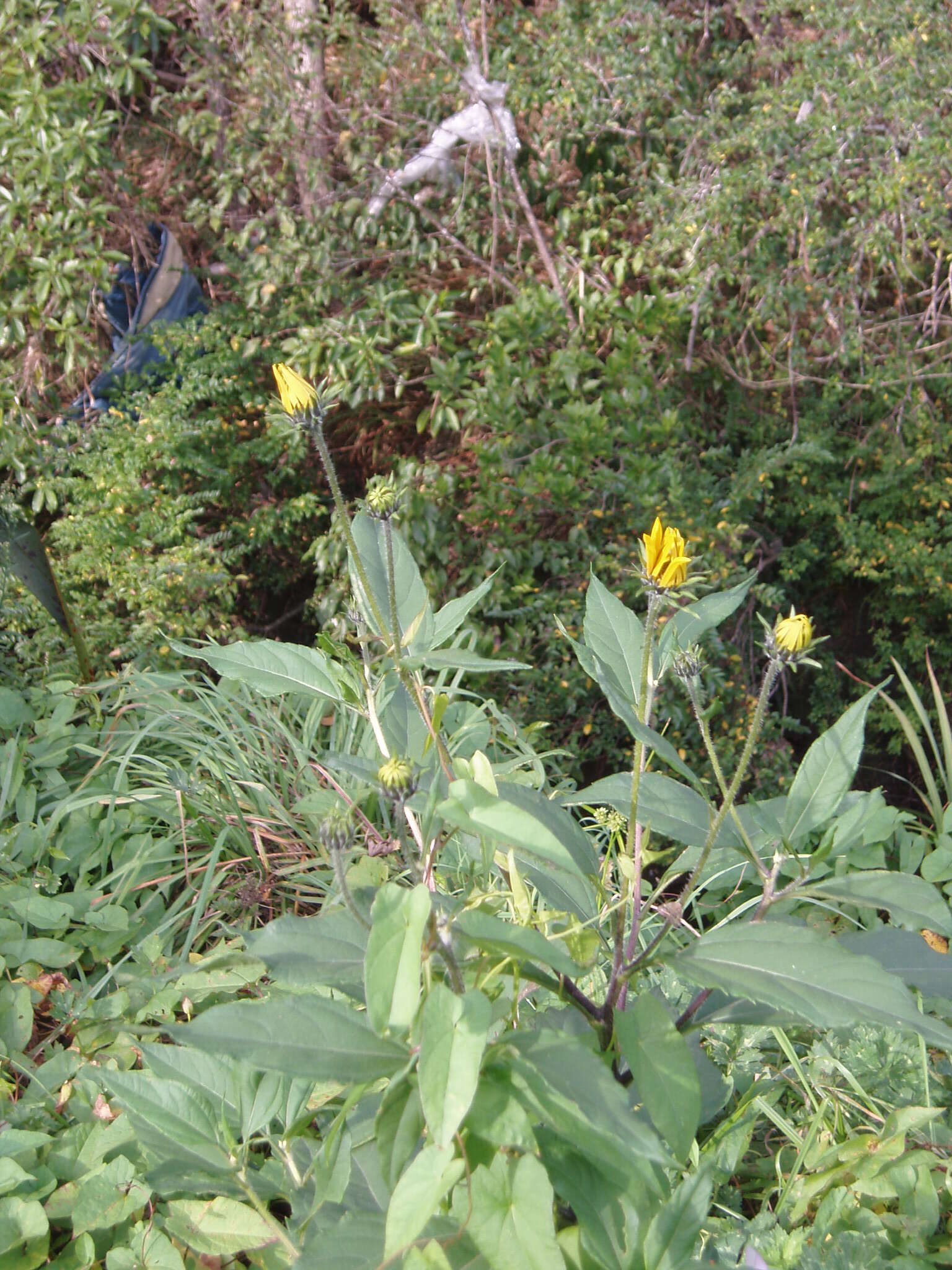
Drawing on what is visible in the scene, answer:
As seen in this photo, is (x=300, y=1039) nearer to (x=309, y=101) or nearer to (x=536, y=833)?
(x=536, y=833)

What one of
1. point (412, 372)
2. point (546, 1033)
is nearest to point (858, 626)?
point (412, 372)

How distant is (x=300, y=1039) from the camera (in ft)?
2.09

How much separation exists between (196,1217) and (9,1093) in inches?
21.6

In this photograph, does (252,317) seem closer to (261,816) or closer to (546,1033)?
(261,816)

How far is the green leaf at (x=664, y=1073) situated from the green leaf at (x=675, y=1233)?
0.11m

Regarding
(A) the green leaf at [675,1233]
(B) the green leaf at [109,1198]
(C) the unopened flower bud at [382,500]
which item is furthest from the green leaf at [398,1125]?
(B) the green leaf at [109,1198]

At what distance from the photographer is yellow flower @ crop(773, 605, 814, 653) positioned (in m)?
0.78

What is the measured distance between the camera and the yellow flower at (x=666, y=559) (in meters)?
0.76

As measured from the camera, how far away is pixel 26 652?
2693 mm

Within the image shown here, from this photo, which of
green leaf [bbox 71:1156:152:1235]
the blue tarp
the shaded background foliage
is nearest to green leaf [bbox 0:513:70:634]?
the shaded background foliage

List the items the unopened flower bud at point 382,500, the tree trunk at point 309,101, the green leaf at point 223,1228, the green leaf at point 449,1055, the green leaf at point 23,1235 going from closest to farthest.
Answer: the green leaf at point 449,1055, the unopened flower bud at point 382,500, the green leaf at point 223,1228, the green leaf at point 23,1235, the tree trunk at point 309,101

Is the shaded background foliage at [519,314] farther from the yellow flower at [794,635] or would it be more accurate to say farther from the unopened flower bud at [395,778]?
the unopened flower bud at [395,778]


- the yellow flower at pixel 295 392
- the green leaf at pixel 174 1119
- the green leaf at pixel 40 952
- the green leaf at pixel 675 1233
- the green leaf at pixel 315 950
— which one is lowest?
the green leaf at pixel 40 952

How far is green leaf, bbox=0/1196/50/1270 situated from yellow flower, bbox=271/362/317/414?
1021 millimetres
